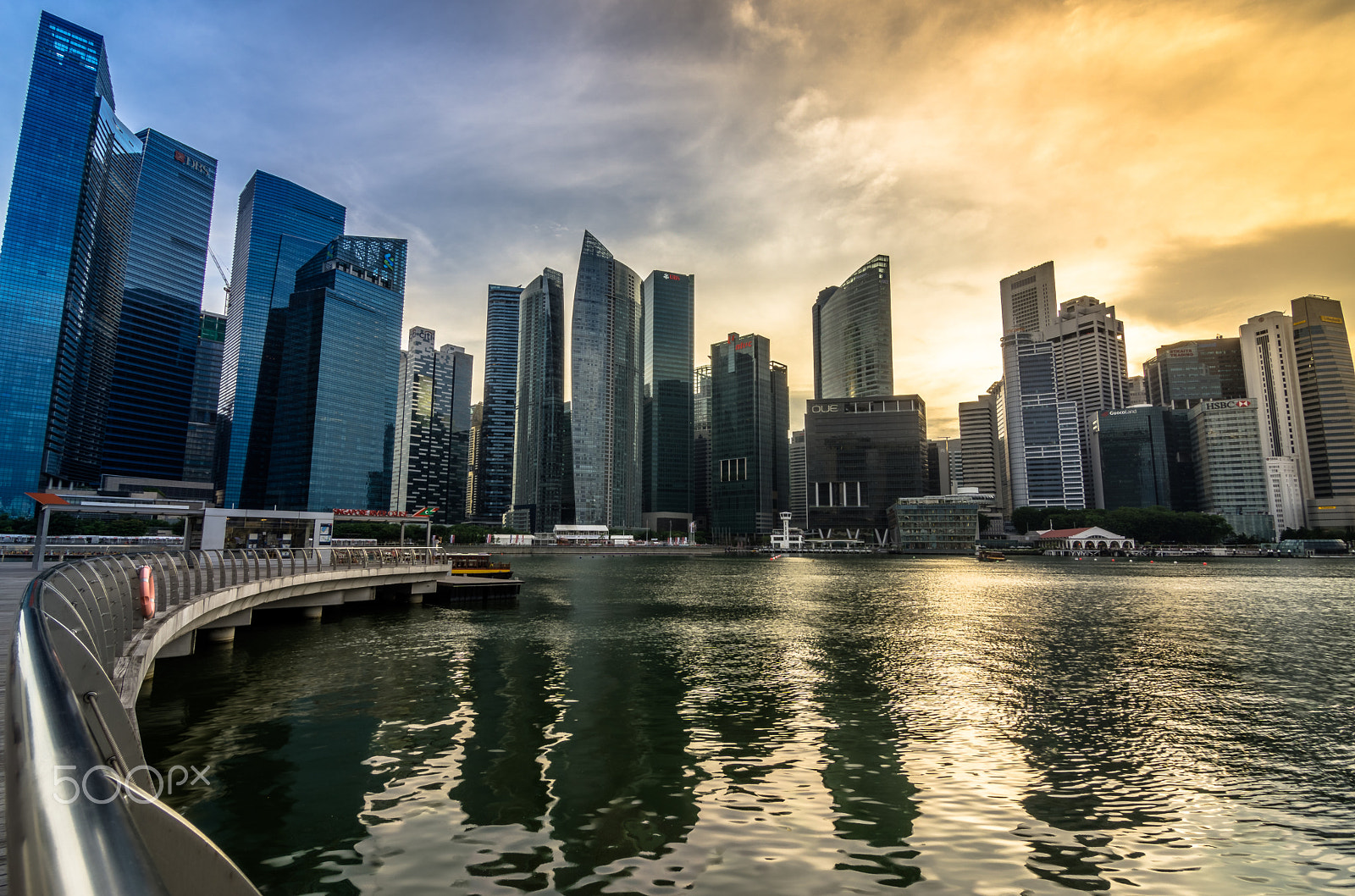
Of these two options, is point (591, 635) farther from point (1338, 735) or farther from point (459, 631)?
point (1338, 735)

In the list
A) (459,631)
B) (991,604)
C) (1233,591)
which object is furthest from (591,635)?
(1233,591)

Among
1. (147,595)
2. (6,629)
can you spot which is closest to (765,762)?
(6,629)

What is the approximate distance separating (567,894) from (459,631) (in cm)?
3409

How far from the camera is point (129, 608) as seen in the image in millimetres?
21922

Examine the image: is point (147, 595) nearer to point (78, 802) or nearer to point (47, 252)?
point (78, 802)

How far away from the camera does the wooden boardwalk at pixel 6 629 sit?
154 inches

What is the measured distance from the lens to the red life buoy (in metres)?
23.6

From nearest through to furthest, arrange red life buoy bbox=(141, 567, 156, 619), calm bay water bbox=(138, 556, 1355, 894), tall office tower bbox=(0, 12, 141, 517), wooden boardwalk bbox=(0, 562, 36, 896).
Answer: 1. wooden boardwalk bbox=(0, 562, 36, 896)
2. calm bay water bbox=(138, 556, 1355, 894)
3. red life buoy bbox=(141, 567, 156, 619)
4. tall office tower bbox=(0, 12, 141, 517)

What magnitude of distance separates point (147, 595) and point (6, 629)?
489cm

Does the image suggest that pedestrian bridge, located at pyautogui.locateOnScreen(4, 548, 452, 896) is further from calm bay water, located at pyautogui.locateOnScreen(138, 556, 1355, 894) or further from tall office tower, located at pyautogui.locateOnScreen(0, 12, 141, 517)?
tall office tower, located at pyautogui.locateOnScreen(0, 12, 141, 517)

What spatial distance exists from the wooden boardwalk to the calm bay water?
16.1 feet

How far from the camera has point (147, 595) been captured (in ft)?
77.4

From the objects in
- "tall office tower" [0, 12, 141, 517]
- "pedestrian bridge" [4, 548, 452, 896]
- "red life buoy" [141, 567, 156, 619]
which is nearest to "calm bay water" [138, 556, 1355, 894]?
"red life buoy" [141, 567, 156, 619]

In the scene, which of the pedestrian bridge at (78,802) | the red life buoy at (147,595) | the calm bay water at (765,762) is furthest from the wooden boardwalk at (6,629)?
the calm bay water at (765,762)
